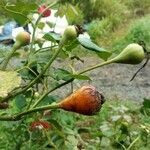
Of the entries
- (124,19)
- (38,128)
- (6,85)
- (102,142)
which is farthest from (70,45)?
(124,19)

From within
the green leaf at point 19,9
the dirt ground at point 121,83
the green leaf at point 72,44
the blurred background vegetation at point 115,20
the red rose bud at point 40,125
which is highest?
the green leaf at point 19,9

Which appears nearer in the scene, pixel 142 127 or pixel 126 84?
pixel 142 127

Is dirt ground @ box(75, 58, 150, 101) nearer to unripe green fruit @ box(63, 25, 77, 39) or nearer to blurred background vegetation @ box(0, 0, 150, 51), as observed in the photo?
blurred background vegetation @ box(0, 0, 150, 51)

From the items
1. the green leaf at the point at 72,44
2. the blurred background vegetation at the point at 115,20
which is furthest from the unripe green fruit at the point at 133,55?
the blurred background vegetation at the point at 115,20

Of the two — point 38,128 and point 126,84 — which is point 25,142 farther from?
point 126,84

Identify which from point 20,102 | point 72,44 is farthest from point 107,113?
point 72,44

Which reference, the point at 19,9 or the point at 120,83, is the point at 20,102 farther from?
the point at 120,83

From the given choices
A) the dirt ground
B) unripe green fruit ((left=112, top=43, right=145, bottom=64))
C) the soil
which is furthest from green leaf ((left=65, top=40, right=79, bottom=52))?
the dirt ground

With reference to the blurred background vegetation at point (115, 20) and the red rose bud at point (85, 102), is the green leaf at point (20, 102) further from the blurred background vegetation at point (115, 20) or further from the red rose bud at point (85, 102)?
the blurred background vegetation at point (115, 20)
